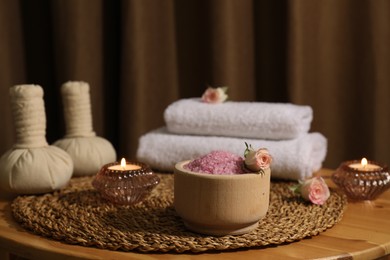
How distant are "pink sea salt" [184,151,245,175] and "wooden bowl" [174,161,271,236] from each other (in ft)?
0.07

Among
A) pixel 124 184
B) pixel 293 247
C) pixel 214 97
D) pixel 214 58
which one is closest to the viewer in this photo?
pixel 293 247

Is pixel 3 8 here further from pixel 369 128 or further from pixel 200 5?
pixel 369 128

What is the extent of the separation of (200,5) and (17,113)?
2.17 feet

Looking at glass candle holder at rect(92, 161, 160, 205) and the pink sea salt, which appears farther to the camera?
glass candle holder at rect(92, 161, 160, 205)

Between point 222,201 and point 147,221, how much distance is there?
5.3 inches

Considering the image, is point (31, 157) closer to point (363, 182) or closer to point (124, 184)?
point (124, 184)

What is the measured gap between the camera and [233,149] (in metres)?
1.03

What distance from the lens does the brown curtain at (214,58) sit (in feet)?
4.35

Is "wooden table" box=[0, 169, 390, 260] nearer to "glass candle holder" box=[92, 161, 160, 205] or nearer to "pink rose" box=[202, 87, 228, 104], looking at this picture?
"glass candle holder" box=[92, 161, 160, 205]

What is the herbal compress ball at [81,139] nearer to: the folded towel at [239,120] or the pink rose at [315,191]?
the folded towel at [239,120]

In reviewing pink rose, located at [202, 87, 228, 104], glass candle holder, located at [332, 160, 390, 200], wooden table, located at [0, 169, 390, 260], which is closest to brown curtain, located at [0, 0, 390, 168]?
pink rose, located at [202, 87, 228, 104]

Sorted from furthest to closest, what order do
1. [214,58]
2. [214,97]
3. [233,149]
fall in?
[214,58] → [214,97] → [233,149]

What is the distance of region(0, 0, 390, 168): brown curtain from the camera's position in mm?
1327

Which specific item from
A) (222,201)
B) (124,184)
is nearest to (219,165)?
(222,201)
